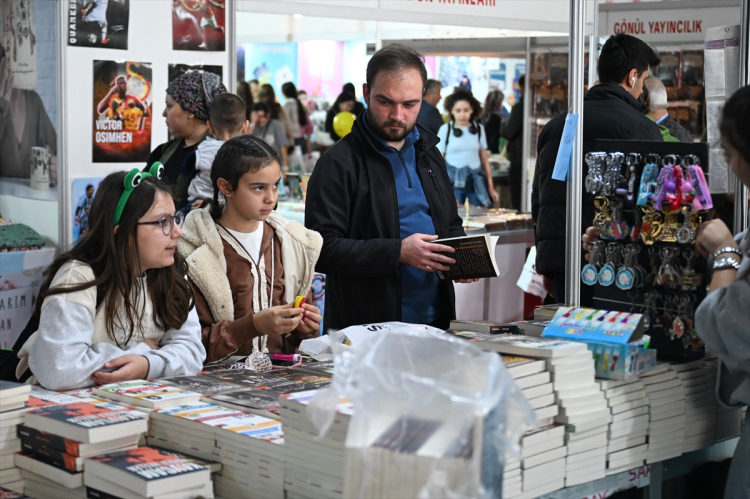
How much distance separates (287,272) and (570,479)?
1344 mm

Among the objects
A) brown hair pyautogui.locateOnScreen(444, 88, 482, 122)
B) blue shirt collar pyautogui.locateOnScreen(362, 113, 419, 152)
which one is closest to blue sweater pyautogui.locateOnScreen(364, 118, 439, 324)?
blue shirt collar pyautogui.locateOnScreen(362, 113, 419, 152)

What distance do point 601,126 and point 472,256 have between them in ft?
3.51

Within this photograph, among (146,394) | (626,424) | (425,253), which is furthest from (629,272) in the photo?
(146,394)

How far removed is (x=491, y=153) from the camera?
8.57m

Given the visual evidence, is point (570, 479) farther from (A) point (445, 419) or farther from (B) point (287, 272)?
(B) point (287, 272)

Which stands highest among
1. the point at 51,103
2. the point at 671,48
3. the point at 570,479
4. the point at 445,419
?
the point at 671,48

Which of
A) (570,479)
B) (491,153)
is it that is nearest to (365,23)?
(491,153)

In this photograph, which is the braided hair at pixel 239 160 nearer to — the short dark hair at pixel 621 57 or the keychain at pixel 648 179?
the keychain at pixel 648 179

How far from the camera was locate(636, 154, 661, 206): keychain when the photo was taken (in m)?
2.14

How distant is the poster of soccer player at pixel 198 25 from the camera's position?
441cm

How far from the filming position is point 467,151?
7852 millimetres

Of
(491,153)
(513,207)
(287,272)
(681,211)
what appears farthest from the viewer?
(491,153)

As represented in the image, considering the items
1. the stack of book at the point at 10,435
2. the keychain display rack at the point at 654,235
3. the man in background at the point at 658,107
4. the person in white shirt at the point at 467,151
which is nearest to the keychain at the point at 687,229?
the keychain display rack at the point at 654,235

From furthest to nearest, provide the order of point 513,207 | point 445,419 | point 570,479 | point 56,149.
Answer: point 513,207 → point 56,149 → point 570,479 → point 445,419
